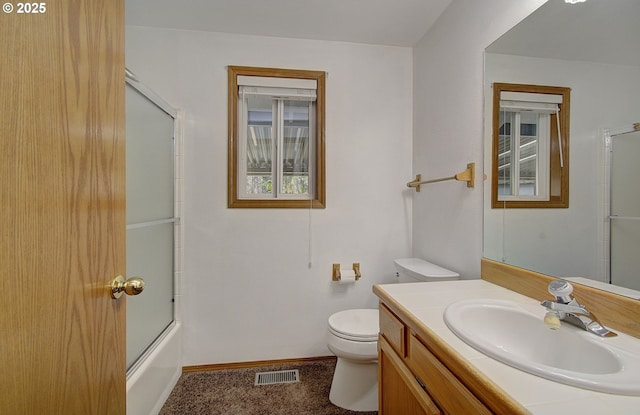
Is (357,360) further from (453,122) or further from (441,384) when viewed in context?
(453,122)

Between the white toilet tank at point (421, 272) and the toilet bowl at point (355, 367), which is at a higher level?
the white toilet tank at point (421, 272)

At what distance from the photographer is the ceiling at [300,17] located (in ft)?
5.32

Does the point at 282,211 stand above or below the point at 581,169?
below

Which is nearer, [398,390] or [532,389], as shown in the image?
[532,389]

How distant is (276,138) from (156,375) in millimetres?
1687

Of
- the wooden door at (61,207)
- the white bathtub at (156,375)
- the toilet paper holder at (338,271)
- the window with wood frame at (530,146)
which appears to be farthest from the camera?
the toilet paper holder at (338,271)

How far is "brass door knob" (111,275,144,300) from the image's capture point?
26.1 inches

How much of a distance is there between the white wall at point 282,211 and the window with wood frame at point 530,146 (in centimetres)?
83

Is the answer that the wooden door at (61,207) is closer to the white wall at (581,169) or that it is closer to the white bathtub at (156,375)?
the white bathtub at (156,375)

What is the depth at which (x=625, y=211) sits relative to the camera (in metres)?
0.82

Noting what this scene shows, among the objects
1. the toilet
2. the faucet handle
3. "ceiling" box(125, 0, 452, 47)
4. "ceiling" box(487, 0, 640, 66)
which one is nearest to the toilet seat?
the toilet

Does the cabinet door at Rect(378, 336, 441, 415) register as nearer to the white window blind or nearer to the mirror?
the mirror

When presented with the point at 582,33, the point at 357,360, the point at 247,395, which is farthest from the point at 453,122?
the point at 247,395

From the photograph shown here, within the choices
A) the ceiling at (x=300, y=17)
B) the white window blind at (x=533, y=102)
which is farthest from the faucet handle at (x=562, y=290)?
the ceiling at (x=300, y=17)
